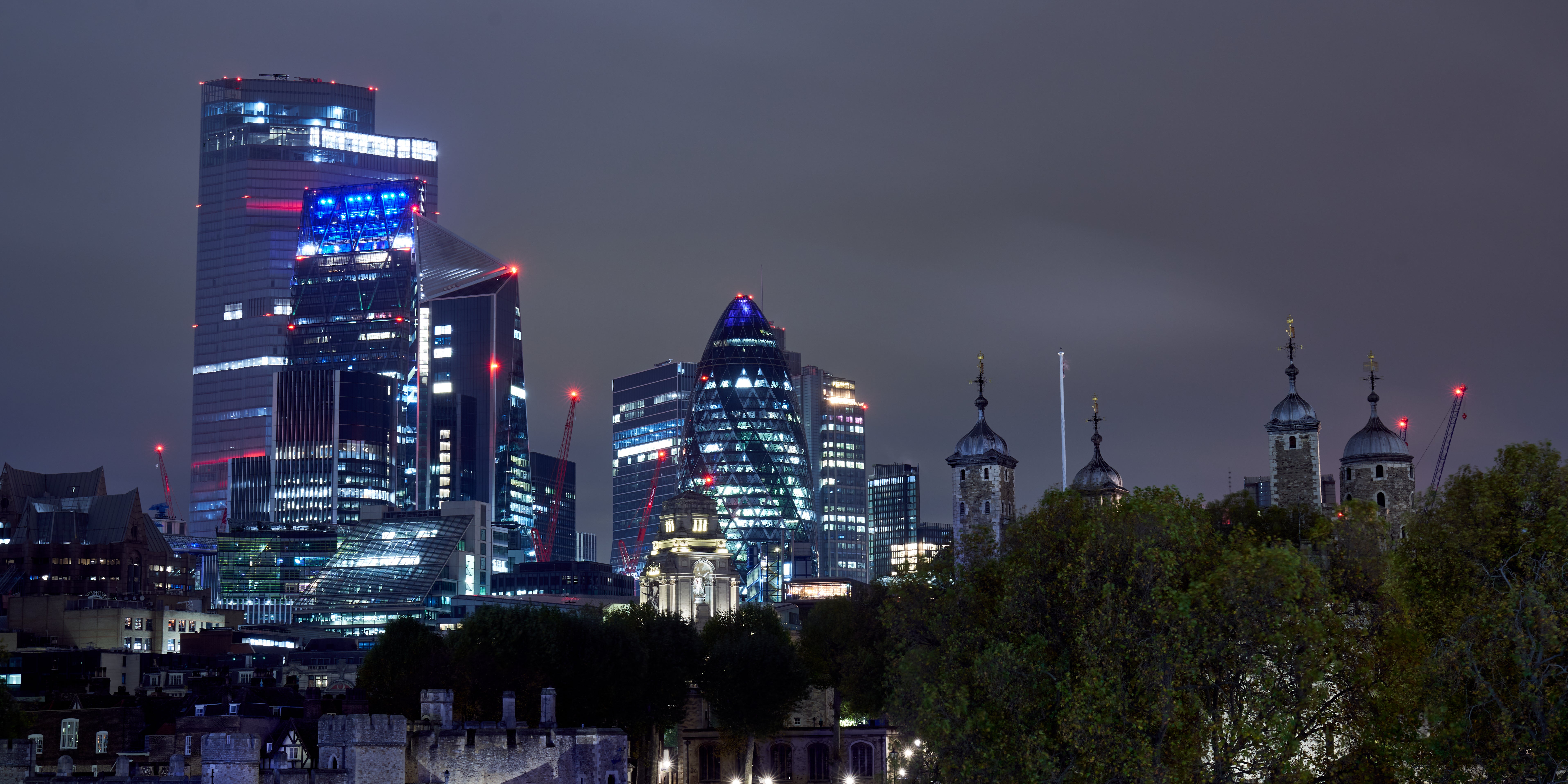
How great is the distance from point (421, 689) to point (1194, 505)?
49.1 m

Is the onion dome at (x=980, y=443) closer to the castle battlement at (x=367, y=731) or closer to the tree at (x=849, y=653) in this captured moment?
Answer: the tree at (x=849, y=653)

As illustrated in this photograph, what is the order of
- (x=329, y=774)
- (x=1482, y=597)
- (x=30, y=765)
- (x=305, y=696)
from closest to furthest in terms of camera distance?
(x=1482, y=597)
(x=329, y=774)
(x=30, y=765)
(x=305, y=696)

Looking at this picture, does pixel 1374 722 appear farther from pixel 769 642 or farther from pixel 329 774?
pixel 769 642

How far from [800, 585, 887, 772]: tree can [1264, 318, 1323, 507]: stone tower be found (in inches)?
1253

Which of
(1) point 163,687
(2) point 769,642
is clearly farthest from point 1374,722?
(1) point 163,687

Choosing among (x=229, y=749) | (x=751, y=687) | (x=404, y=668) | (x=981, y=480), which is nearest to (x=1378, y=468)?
(x=981, y=480)

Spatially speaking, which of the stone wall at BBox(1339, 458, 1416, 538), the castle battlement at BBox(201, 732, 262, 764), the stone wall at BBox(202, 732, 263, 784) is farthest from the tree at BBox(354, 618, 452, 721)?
the stone wall at BBox(1339, 458, 1416, 538)

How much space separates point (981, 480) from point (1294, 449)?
24433 mm

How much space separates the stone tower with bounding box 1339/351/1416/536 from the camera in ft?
417

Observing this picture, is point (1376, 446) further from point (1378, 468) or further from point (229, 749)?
point (229, 749)

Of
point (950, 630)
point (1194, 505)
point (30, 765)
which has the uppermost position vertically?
point (1194, 505)

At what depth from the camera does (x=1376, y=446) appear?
128 meters

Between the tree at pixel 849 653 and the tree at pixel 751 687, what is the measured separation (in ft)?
12.7

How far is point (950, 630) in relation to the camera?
7150 centimetres
